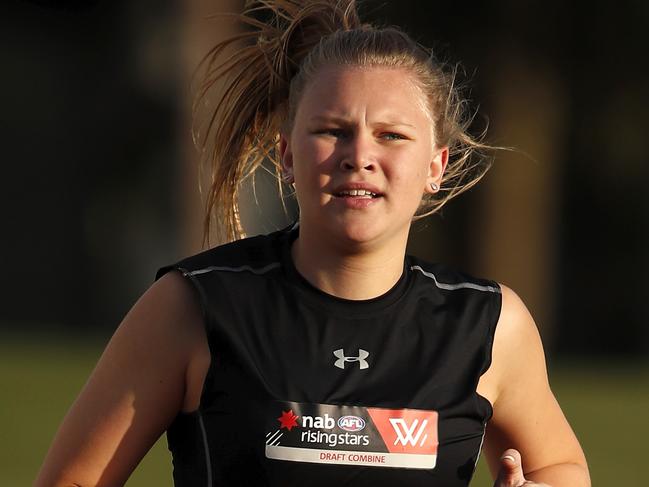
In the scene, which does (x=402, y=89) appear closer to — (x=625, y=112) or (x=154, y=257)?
(x=625, y=112)

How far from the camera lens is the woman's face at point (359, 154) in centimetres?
320

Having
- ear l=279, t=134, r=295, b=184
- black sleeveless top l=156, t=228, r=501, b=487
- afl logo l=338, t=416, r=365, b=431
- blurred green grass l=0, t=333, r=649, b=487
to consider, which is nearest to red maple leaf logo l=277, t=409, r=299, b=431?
black sleeveless top l=156, t=228, r=501, b=487

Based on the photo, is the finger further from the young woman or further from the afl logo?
the afl logo

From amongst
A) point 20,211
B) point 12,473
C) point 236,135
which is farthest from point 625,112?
point 236,135

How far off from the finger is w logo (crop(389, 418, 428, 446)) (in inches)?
7.5

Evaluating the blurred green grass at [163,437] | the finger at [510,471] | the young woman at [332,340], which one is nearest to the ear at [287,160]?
the young woman at [332,340]

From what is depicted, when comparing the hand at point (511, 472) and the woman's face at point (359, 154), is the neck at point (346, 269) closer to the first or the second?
the woman's face at point (359, 154)

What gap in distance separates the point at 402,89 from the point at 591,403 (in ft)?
25.3

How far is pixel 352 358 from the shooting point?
3.27 meters

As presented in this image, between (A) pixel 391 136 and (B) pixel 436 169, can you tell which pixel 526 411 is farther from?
(A) pixel 391 136

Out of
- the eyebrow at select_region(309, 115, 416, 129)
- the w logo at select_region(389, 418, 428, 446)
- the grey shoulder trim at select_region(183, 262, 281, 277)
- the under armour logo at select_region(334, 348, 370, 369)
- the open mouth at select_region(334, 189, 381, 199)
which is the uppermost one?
the eyebrow at select_region(309, 115, 416, 129)

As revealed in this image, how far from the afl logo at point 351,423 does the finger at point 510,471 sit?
12.6 inches

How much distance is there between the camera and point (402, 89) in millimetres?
3320

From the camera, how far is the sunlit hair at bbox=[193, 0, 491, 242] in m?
3.42
